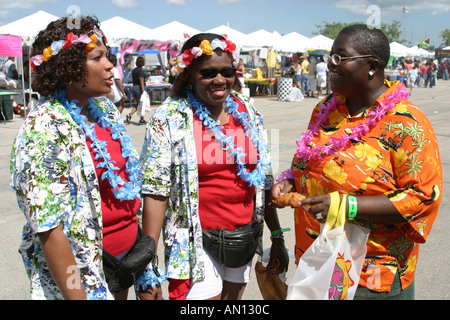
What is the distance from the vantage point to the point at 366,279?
1859 millimetres

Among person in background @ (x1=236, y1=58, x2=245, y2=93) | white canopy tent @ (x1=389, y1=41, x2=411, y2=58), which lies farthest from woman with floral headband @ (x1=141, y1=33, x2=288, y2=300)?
white canopy tent @ (x1=389, y1=41, x2=411, y2=58)

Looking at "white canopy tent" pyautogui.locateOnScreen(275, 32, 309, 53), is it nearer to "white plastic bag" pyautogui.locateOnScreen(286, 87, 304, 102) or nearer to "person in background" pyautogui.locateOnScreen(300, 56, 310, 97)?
"person in background" pyautogui.locateOnScreen(300, 56, 310, 97)

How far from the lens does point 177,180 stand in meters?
2.24

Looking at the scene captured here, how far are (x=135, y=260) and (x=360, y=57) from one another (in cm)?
139

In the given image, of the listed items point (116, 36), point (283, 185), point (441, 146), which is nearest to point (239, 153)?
point (283, 185)

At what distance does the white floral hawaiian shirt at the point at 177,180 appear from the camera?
2.20 meters

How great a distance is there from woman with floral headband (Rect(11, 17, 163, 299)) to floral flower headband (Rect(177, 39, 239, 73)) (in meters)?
0.45

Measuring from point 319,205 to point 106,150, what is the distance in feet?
3.26

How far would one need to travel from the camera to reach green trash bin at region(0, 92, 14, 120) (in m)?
12.1

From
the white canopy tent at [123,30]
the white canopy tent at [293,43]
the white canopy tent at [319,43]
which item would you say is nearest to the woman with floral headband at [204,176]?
the white canopy tent at [123,30]

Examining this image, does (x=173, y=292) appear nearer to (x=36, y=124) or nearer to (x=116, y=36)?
(x=36, y=124)

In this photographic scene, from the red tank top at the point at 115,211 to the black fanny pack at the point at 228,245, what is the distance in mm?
414

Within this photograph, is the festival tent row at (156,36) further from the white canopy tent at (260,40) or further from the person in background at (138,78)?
the person in background at (138,78)

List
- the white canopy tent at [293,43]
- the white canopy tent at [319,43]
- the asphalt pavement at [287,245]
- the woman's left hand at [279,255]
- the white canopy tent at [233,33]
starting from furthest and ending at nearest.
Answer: the white canopy tent at [319,43] < the white canopy tent at [293,43] < the white canopy tent at [233,33] < the asphalt pavement at [287,245] < the woman's left hand at [279,255]
